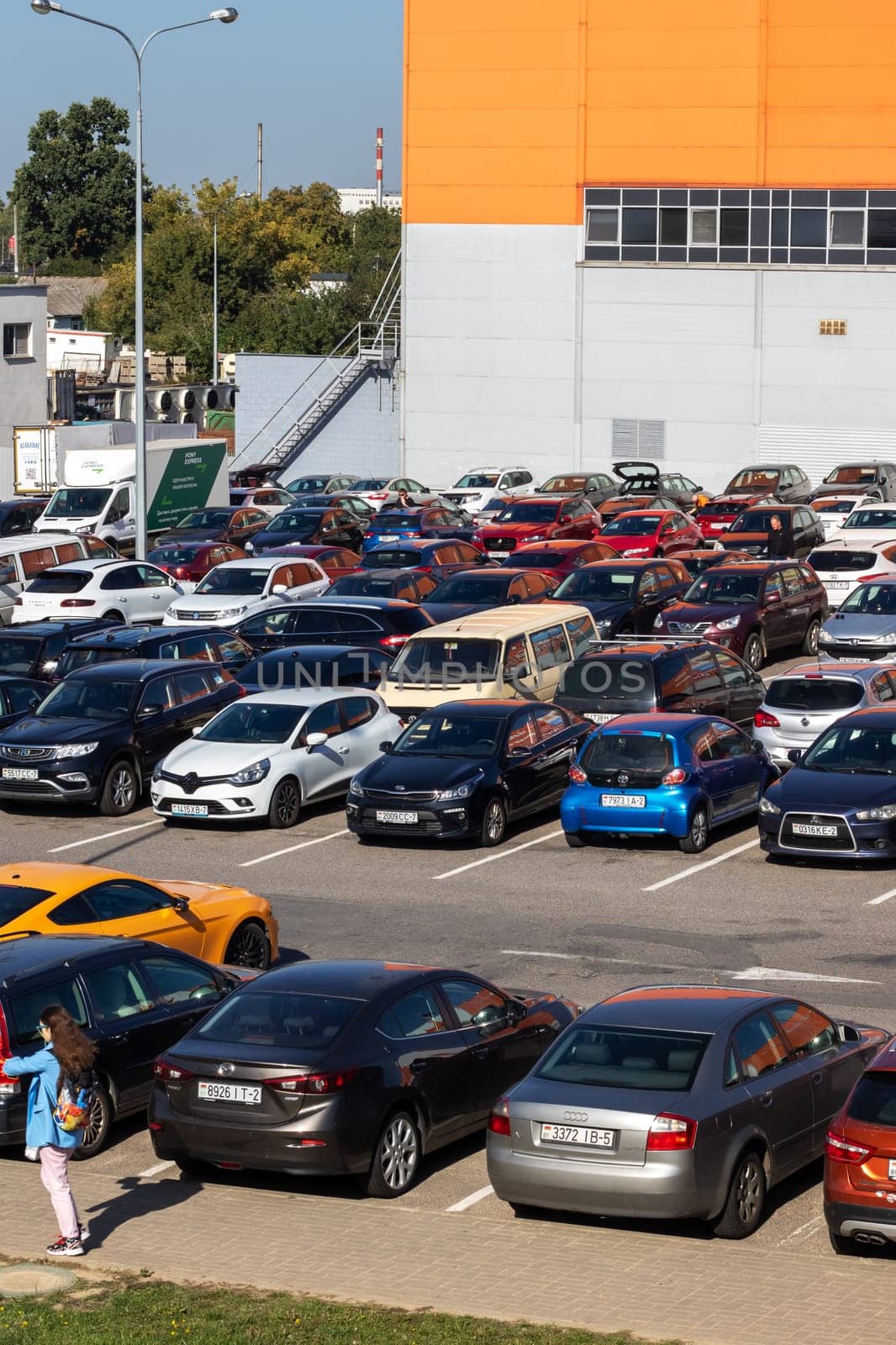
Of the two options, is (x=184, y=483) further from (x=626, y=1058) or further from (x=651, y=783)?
(x=626, y=1058)

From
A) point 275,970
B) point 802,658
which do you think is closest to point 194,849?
point 275,970

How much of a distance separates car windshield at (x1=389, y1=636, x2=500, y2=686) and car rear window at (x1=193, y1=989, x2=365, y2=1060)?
13.6 metres

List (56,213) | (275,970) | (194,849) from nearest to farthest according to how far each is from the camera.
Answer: (275,970)
(194,849)
(56,213)

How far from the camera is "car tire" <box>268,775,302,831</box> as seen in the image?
22.6 metres

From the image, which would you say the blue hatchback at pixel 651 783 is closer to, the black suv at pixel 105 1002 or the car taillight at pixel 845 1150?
the black suv at pixel 105 1002

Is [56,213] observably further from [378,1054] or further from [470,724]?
[378,1054]

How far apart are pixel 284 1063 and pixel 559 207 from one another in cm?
4867

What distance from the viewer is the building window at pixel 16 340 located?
57250 mm

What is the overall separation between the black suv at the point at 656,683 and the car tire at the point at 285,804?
3.73 m

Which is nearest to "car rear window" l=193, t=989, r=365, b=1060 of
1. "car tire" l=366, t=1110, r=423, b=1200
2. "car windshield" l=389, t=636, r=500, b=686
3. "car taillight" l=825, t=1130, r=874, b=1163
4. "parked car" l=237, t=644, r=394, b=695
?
"car tire" l=366, t=1110, r=423, b=1200

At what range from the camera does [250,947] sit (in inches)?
629

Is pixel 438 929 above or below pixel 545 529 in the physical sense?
below

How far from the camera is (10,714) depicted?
84.0 feet

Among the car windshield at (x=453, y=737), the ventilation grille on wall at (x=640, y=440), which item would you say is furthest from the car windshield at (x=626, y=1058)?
the ventilation grille on wall at (x=640, y=440)
